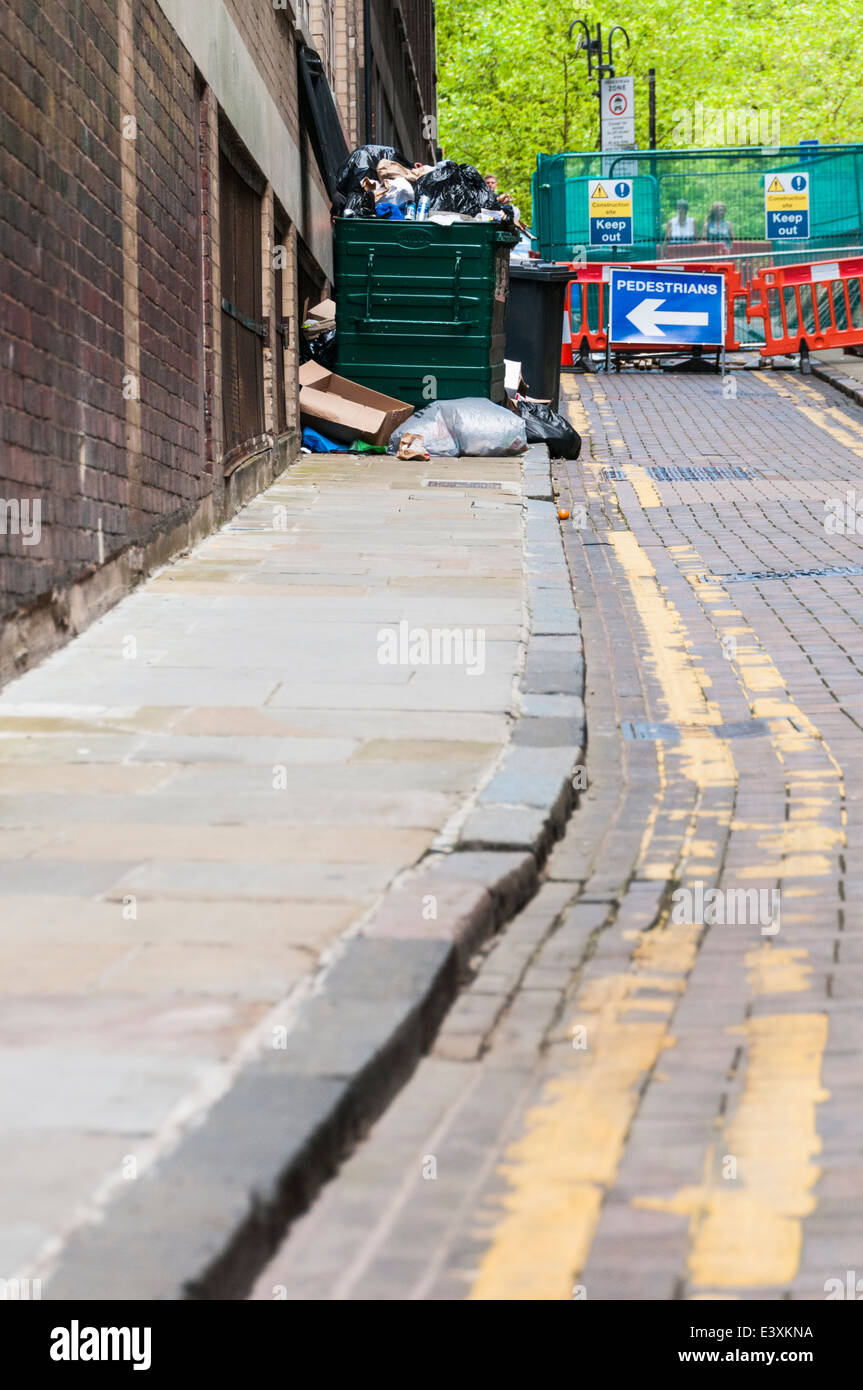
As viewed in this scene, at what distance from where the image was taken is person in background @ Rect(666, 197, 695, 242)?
30.0m

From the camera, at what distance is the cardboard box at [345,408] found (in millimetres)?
16062

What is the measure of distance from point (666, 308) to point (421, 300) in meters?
9.96

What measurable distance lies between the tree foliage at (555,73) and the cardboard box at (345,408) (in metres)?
39.2

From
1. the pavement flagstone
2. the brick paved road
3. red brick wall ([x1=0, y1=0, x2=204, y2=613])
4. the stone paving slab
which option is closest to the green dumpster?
red brick wall ([x1=0, y1=0, x2=204, y2=613])

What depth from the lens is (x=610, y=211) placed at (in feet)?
98.4

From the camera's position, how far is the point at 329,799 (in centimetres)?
504

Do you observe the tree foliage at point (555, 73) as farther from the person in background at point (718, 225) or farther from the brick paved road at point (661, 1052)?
the brick paved road at point (661, 1052)

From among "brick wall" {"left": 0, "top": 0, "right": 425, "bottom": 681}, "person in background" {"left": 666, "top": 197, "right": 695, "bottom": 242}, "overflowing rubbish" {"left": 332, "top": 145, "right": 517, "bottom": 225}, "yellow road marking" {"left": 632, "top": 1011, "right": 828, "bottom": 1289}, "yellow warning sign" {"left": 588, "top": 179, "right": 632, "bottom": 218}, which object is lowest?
"yellow road marking" {"left": 632, "top": 1011, "right": 828, "bottom": 1289}

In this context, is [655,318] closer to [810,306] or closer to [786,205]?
[810,306]

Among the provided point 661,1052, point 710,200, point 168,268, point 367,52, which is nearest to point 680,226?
point 710,200

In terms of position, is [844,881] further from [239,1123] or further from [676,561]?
[676,561]

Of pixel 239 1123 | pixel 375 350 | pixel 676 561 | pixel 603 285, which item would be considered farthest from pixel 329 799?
pixel 603 285

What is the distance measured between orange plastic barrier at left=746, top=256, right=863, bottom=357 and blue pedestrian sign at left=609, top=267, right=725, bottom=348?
1274mm

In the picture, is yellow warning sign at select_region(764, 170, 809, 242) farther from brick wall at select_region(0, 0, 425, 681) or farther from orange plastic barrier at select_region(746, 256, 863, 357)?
brick wall at select_region(0, 0, 425, 681)
